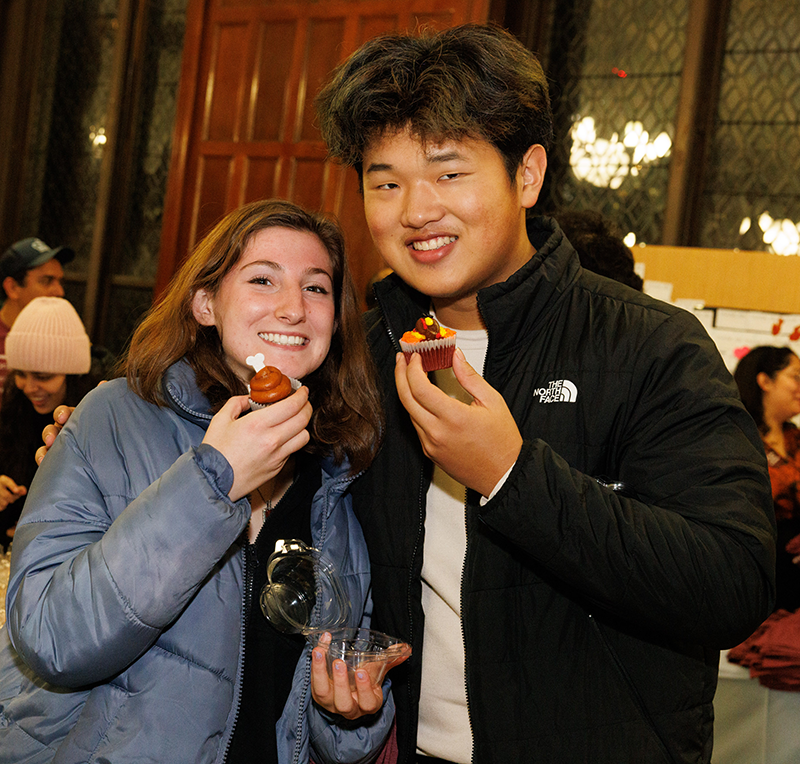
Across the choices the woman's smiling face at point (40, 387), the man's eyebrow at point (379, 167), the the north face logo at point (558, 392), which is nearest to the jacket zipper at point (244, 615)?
the the north face logo at point (558, 392)

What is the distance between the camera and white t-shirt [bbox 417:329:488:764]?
1.75 m

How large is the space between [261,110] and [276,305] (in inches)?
170

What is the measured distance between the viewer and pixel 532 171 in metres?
1.95

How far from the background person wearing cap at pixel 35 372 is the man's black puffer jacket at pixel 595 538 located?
2.44 m

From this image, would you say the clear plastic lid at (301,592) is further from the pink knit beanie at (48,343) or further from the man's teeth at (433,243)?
the pink knit beanie at (48,343)

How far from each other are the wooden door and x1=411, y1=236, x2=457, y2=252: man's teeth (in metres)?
3.30

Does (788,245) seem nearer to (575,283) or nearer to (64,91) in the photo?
(575,283)

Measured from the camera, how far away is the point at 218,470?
1518 millimetres

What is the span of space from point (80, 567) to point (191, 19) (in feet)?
17.9

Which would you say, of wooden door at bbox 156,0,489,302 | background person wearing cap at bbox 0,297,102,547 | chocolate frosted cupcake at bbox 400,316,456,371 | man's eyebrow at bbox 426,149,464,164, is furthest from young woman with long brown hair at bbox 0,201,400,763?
wooden door at bbox 156,0,489,302

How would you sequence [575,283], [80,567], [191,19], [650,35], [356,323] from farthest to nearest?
[191,19], [650,35], [356,323], [575,283], [80,567]

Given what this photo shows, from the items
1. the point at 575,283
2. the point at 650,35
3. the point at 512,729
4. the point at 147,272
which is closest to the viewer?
the point at 512,729

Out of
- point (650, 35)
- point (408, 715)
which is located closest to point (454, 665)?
point (408, 715)

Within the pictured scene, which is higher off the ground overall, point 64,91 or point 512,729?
point 64,91
